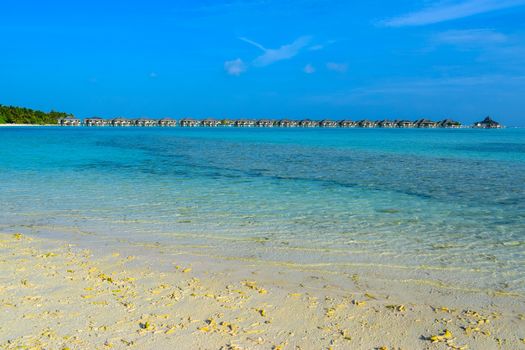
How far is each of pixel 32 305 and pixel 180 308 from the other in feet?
4.87

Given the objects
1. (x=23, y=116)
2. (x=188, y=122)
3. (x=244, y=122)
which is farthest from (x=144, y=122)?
(x=23, y=116)

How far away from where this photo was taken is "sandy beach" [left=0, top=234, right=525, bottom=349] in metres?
Result: 3.88

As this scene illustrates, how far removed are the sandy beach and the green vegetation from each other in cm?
12259

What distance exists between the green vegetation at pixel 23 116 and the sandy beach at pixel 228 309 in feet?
402

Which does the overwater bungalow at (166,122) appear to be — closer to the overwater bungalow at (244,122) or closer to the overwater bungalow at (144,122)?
the overwater bungalow at (144,122)

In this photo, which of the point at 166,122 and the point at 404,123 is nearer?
the point at 166,122

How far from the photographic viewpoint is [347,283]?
540cm

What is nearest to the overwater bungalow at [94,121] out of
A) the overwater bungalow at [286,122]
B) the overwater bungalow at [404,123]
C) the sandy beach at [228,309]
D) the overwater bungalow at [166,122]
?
the overwater bungalow at [166,122]

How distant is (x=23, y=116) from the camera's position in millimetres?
118250

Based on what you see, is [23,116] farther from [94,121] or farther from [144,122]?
[144,122]

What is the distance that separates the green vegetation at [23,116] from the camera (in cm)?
11231

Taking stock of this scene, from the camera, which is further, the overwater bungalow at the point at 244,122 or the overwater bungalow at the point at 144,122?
the overwater bungalow at the point at 244,122

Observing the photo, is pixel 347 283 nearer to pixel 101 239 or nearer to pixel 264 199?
pixel 101 239

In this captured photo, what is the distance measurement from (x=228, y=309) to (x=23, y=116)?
430ft
